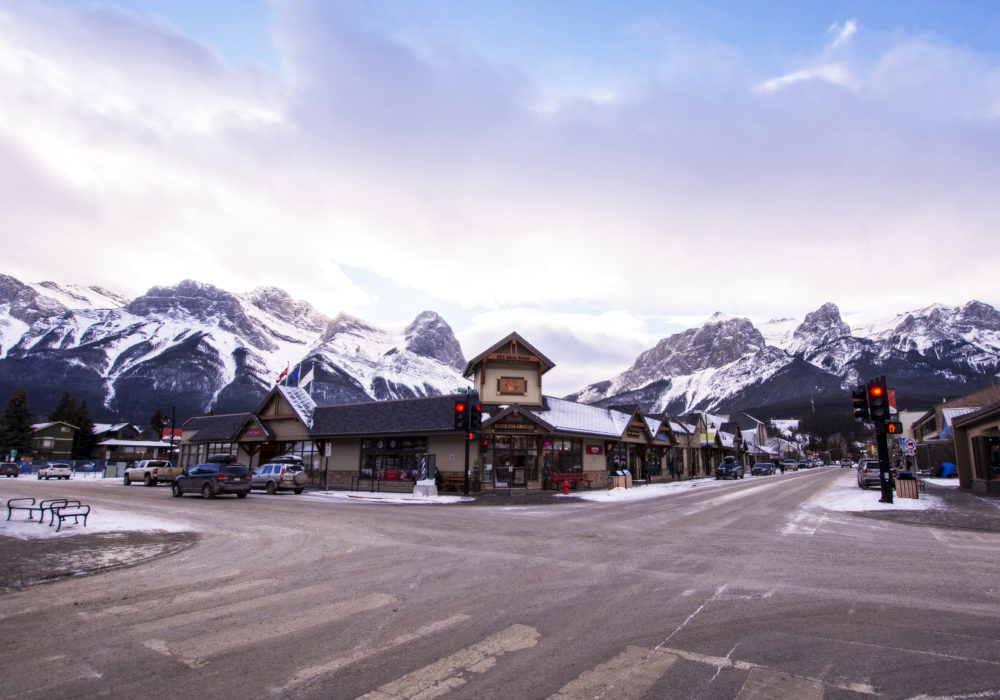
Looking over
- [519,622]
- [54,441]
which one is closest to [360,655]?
[519,622]

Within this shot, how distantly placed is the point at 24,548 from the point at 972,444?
135ft

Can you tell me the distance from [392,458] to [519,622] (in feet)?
103

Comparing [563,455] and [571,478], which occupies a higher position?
[563,455]

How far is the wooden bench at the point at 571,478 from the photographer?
34.6 metres

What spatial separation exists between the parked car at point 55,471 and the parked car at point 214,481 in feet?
131

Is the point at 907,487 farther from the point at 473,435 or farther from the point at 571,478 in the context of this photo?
the point at 473,435

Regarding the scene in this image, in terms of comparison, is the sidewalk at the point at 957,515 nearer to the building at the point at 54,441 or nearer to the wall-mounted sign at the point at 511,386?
the wall-mounted sign at the point at 511,386

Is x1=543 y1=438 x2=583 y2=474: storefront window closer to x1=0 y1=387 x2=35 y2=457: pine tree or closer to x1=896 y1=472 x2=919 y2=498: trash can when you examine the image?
x1=896 y1=472 x2=919 y2=498: trash can

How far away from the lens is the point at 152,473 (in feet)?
134

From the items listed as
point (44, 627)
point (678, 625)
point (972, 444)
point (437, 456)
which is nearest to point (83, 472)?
point (437, 456)

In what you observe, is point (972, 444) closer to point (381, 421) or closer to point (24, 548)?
point (381, 421)

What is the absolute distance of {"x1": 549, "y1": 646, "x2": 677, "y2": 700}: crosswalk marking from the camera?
14.5 ft

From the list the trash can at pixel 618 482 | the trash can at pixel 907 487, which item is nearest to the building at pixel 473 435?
the trash can at pixel 618 482

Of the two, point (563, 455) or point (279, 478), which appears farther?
point (563, 455)
